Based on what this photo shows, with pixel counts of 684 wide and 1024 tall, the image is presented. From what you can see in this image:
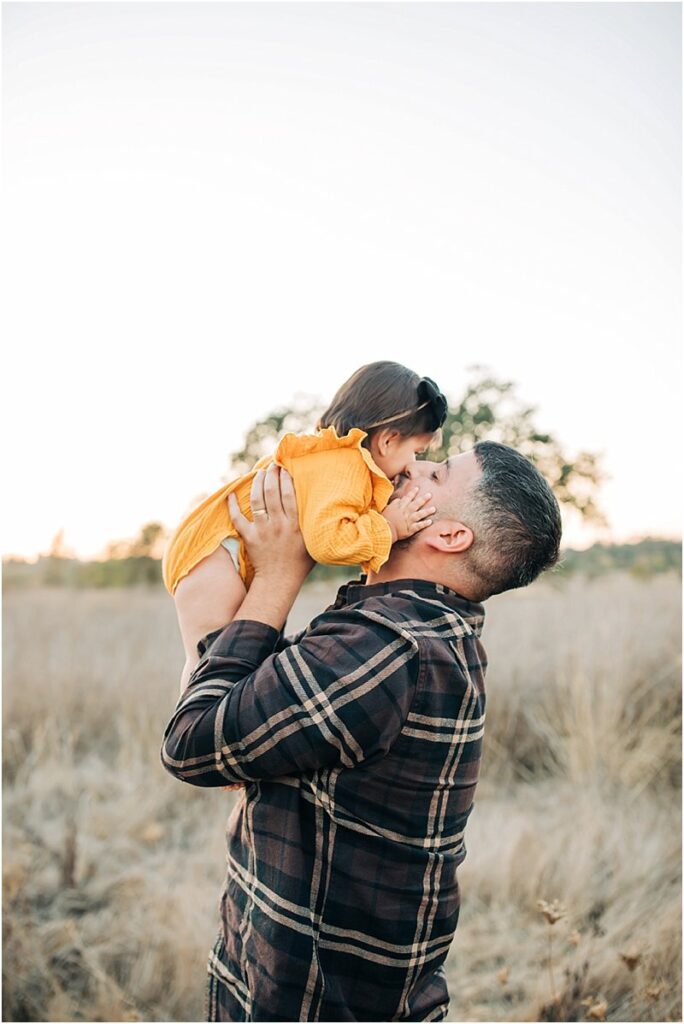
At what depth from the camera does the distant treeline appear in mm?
7332

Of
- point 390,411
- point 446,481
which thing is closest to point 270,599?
point 446,481

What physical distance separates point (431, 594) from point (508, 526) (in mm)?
224

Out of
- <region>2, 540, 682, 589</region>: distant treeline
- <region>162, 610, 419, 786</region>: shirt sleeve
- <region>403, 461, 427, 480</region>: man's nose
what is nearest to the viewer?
<region>162, 610, 419, 786</region>: shirt sleeve

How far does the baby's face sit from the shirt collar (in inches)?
13.1

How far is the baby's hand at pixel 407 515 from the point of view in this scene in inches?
69.9

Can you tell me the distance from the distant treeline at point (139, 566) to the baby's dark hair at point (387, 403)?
4139mm

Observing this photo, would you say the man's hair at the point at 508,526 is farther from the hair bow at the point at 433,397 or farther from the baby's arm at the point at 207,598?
the baby's arm at the point at 207,598

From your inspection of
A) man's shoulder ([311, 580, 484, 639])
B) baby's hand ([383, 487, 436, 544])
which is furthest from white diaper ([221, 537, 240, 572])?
baby's hand ([383, 487, 436, 544])

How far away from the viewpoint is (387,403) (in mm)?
2041

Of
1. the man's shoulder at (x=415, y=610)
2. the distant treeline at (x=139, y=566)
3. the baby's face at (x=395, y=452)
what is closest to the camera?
the man's shoulder at (x=415, y=610)

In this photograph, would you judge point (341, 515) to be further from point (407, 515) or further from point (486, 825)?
point (486, 825)

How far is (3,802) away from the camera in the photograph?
187 inches

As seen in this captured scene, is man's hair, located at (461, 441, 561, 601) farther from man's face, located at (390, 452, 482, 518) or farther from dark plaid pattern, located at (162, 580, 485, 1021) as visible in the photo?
dark plaid pattern, located at (162, 580, 485, 1021)

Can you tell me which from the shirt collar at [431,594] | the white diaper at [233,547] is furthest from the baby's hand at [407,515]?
the white diaper at [233,547]
